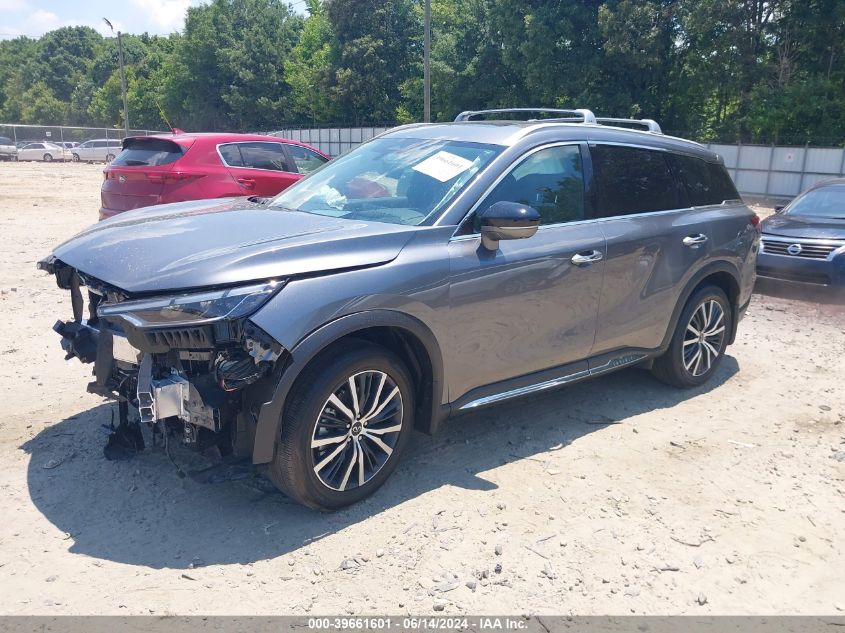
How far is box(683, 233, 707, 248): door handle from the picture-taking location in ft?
16.8

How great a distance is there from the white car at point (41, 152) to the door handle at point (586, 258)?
50861mm

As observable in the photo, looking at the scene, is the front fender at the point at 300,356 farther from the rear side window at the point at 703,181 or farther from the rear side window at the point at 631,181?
the rear side window at the point at 703,181

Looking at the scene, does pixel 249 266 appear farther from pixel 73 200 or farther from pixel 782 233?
pixel 73 200

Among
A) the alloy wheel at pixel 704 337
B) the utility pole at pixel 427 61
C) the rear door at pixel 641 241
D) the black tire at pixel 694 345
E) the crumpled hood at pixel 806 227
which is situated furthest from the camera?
the utility pole at pixel 427 61

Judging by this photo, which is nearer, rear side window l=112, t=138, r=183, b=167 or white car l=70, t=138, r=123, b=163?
rear side window l=112, t=138, r=183, b=167

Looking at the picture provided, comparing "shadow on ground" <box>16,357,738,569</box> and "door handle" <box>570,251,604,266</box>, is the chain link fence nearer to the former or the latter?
"shadow on ground" <box>16,357,738,569</box>

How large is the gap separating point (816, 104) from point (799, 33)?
10.4ft

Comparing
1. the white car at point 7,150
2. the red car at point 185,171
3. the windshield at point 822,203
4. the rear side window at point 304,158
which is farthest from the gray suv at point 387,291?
the white car at point 7,150

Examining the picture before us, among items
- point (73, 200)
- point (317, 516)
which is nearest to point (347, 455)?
point (317, 516)

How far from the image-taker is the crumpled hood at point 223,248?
3.19 meters

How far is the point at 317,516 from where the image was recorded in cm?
360

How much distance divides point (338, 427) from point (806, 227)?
25.7 feet

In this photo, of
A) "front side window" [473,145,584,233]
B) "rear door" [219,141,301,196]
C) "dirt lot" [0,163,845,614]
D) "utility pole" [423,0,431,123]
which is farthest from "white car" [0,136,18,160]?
"front side window" [473,145,584,233]

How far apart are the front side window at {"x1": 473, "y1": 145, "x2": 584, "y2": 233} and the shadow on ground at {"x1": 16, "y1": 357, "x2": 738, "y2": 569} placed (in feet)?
4.67
